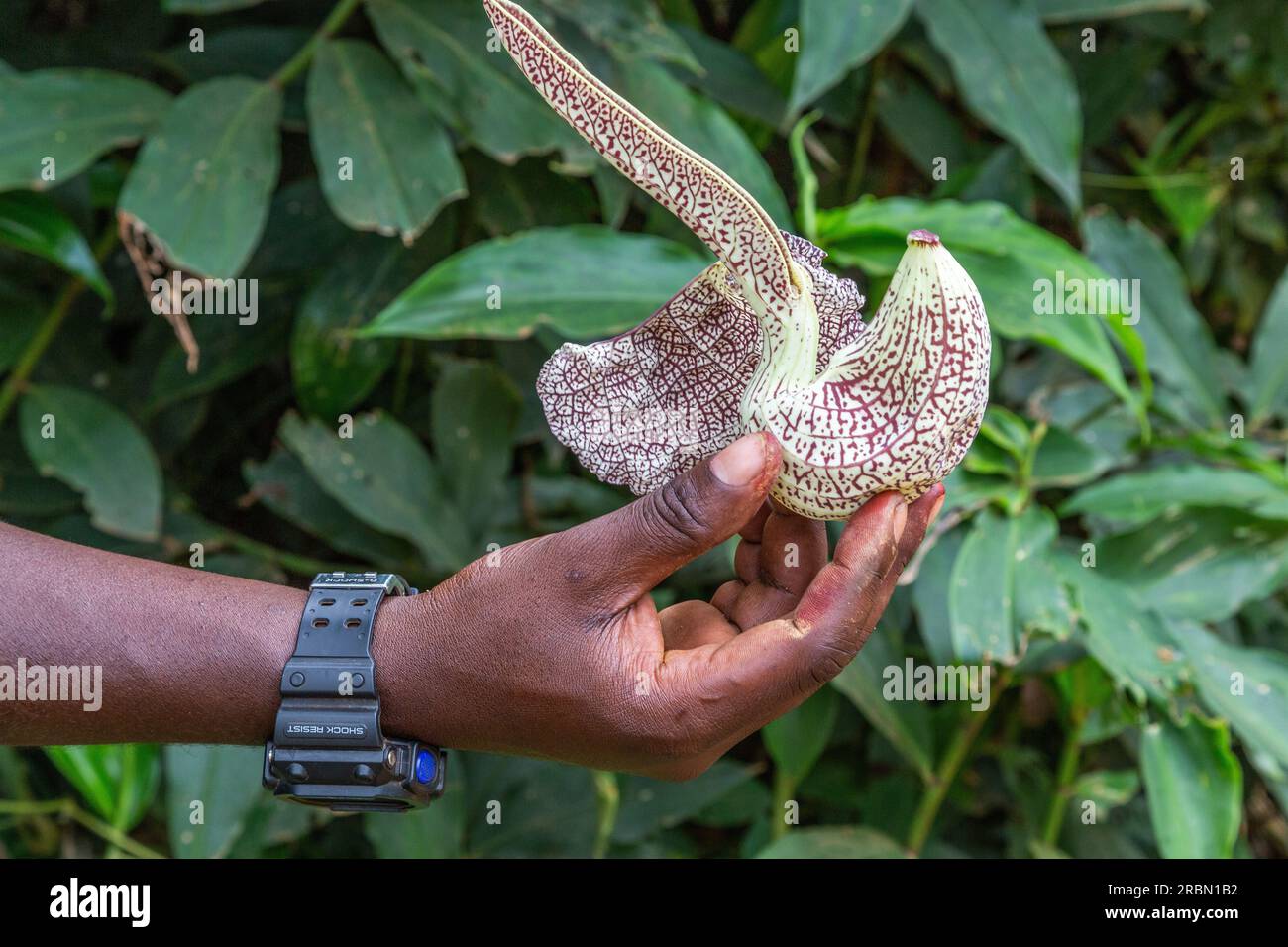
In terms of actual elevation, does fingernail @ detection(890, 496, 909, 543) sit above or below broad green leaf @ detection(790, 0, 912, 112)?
below

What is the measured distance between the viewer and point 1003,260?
0.93m

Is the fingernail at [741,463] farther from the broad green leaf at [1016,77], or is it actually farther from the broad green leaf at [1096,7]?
the broad green leaf at [1096,7]

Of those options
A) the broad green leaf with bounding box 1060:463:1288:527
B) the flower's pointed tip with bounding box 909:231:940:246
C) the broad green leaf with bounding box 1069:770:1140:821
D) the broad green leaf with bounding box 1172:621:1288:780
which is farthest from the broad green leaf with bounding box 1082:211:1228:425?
the flower's pointed tip with bounding box 909:231:940:246

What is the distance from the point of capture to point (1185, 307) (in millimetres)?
1124

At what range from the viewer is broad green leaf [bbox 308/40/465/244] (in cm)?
95

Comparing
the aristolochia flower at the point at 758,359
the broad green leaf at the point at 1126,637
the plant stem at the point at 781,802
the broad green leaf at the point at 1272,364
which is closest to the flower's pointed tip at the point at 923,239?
the aristolochia flower at the point at 758,359

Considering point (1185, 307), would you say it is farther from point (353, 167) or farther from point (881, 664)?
point (353, 167)

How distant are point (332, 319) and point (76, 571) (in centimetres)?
51

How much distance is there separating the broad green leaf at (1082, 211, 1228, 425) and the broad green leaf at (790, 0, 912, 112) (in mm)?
283

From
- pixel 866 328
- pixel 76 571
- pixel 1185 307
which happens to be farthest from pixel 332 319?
pixel 1185 307

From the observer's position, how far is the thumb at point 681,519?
0.52m

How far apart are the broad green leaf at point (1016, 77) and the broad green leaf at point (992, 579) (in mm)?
293

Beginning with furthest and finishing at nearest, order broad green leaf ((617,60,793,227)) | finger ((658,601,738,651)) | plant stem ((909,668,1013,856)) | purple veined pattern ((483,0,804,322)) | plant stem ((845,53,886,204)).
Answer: plant stem ((845,53,886,204)), plant stem ((909,668,1013,856)), broad green leaf ((617,60,793,227)), finger ((658,601,738,651)), purple veined pattern ((483,0,804,322))

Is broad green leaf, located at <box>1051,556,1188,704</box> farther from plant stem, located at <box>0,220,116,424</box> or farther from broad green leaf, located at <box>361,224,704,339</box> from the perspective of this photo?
plant stem, located at <box>0,220,116,424</box>
